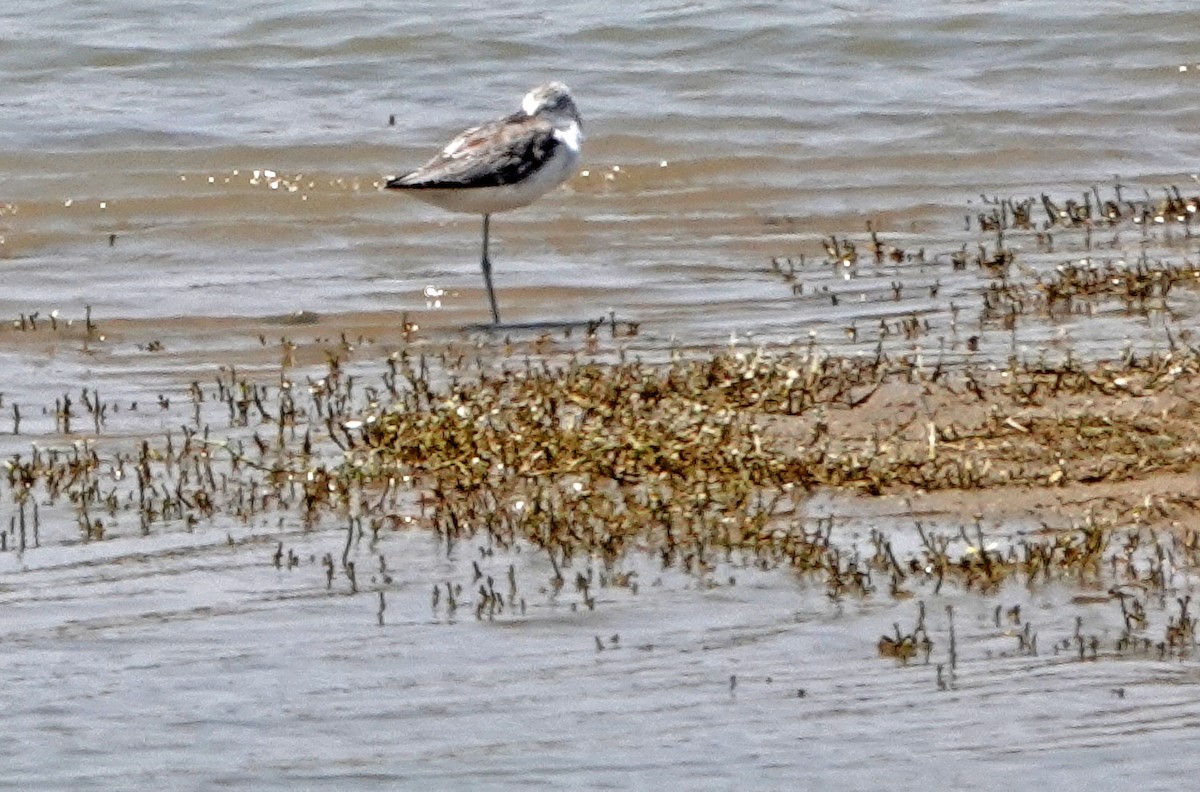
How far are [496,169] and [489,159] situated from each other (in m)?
0.08

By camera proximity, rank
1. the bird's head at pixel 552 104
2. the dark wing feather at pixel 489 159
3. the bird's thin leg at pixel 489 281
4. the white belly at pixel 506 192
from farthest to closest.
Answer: the bird's head at pixel 552 104 < the white belly at pixel 506 192 < the dark wing feather at pixel 489 159 < the bird's thin leg at pixel 489 281

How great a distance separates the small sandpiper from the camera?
11648 mm

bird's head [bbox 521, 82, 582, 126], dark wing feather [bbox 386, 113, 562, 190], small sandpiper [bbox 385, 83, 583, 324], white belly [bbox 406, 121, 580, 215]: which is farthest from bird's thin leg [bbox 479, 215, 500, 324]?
bird's head [bbox 521, 82, 582, 126]

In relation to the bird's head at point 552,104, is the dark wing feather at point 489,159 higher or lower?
lower

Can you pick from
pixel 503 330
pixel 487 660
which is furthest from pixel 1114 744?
pixel 503 330

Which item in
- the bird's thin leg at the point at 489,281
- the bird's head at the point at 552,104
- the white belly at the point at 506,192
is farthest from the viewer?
the bird's head at the point at 552,104

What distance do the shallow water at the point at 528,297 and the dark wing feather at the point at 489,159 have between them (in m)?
0.60

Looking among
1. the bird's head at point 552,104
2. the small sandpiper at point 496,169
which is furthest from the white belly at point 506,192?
the bird's head at point 552,104

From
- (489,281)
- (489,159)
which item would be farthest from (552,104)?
(489,281)

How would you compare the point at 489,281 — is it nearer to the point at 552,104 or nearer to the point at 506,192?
the point at 506,192

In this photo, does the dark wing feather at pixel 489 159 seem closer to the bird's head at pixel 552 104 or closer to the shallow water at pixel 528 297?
the bird's head at pixel 552 104

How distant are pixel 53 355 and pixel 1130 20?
10510 millimetres

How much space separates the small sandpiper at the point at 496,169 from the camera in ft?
38.2

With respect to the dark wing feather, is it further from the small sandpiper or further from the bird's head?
the bird's head
